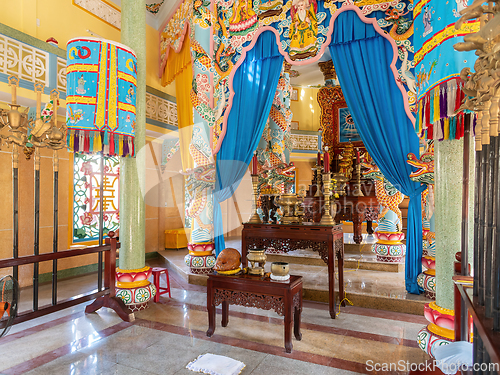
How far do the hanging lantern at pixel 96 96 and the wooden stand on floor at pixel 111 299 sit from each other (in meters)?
1.06

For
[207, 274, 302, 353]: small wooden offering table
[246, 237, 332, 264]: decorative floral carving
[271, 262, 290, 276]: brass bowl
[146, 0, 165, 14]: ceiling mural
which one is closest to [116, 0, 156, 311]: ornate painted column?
[207, 274, 302, 353]: small wooden offering table

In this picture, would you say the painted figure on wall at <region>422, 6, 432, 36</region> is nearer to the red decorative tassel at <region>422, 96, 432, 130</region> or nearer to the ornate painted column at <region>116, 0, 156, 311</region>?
the red decorative tassel at <region>422, 96, 432, 130</region>

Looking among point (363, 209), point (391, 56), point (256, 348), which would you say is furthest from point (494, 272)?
point (363, 209)

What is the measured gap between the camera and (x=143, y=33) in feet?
12.1

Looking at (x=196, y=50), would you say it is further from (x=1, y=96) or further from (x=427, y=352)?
(x=427, y=352)

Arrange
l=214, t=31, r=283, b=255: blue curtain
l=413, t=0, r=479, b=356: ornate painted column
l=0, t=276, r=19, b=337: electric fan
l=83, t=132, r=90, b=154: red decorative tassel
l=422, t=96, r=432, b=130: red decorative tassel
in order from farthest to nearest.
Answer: l=214, t=31, r=283, b=255: blue curtain, l=83, t=132, r=90, b=154: red decorative tassel, l=422, t=96, r=432, b=130: red decorative tassel, l=413, t=0, r=479, b=356: ornate painted column, l=0, t=276, r=19, b=337: electric fan

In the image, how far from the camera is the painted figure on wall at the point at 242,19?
4289 mm

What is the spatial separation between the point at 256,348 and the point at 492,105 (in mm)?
2302

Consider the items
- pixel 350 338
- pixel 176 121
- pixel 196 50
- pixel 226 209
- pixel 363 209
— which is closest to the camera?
pixel 350 338

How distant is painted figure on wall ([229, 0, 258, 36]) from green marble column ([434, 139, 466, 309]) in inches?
125

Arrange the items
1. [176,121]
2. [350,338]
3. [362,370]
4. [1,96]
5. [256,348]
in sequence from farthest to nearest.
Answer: [176,121] → [1,96] → [350,338] → [256,348] → [362,370]

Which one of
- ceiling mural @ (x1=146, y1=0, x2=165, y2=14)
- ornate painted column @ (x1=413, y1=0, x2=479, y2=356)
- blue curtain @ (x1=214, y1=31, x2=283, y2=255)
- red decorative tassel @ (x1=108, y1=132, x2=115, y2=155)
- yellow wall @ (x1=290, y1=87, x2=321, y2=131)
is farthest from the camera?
yellow wall @ (x1=290, y1=87, x2=321, y2=131)

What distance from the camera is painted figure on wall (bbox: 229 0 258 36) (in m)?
4.29

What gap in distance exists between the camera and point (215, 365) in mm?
2199
